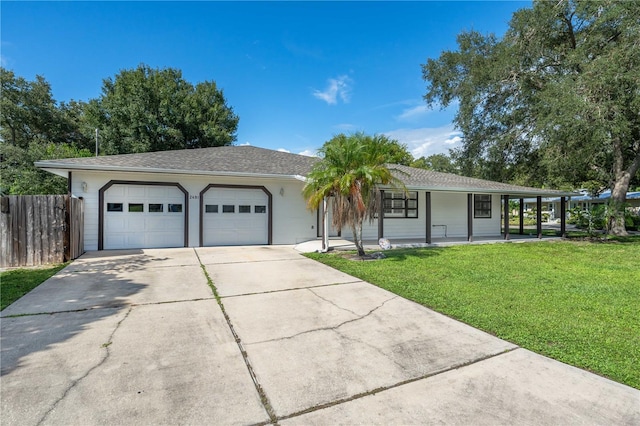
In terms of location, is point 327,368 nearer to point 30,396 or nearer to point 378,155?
point 30,396

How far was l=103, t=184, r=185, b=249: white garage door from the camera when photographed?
966 cm

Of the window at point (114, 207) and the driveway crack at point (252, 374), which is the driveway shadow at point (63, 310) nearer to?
the driveway crack at point (252, 374)

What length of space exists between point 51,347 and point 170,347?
1236 millimetres

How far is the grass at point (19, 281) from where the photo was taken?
4748mm

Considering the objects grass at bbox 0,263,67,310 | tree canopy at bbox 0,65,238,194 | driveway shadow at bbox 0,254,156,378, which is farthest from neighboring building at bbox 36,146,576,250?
tree canopy at bbox 0,65,238,194

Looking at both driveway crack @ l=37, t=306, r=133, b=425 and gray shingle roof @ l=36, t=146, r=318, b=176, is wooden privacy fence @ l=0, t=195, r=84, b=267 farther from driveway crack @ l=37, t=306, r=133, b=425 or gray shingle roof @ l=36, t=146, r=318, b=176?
driveway crack @ l=37, t=306, r=133, b=425

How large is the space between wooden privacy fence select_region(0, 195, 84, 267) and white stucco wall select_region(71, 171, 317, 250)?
67.9 inches

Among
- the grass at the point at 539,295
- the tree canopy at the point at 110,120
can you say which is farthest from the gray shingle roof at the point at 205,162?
the tree canopy at the point at 110,120

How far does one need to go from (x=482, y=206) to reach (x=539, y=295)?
37.3 ft

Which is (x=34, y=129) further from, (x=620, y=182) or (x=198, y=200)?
(x=620, y=182)

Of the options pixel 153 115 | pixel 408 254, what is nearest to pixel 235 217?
pixel 408 254

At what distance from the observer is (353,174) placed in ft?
26.6

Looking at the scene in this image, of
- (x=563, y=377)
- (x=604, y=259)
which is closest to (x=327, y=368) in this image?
(x=563, y=377)

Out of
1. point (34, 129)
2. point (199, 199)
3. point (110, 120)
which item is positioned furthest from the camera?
point (34, 129)
